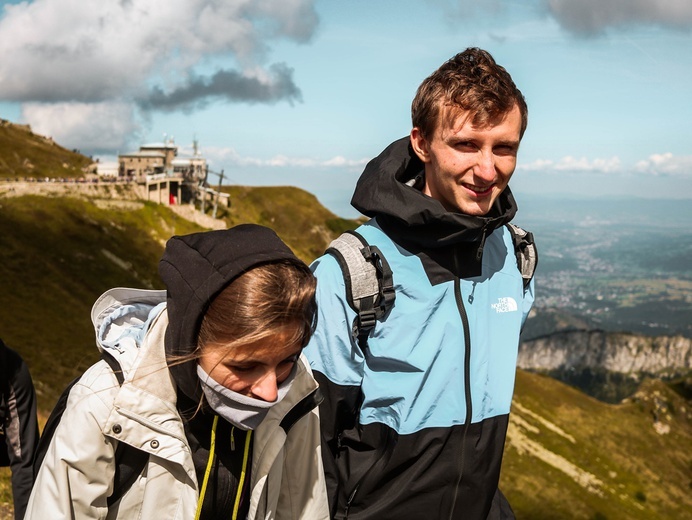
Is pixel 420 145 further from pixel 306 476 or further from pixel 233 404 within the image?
pixel 306 476

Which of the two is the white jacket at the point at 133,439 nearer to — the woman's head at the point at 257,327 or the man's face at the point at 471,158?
the woman's head at the point at 257,327

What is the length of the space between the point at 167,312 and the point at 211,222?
10466 centimetres

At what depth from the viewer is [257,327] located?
434cm

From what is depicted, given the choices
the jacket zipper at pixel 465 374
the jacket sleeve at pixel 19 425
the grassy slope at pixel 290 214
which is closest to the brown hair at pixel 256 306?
the jacket zipper at pixel 465 374

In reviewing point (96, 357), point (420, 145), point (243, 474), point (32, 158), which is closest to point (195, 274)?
point (243, 474)

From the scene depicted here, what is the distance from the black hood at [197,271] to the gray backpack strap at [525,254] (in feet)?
11.4

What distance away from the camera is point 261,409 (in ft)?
15.2

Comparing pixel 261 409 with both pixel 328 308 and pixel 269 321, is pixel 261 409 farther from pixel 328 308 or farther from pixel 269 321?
pixel 328 308

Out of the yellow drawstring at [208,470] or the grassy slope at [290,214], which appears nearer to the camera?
the yellow drawstring at [208,470]

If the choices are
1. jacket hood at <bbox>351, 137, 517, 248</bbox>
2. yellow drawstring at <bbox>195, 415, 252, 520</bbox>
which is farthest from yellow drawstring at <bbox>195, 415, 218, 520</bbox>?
jacket hood at <bbox>351, 137, 517, 248</bbox>

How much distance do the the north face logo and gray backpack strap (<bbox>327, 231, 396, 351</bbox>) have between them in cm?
139

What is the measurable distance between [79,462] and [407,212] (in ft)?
11.6

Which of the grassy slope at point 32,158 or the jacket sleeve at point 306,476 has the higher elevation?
the grassy slope at point 32,158

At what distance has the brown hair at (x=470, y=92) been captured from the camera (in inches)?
221
